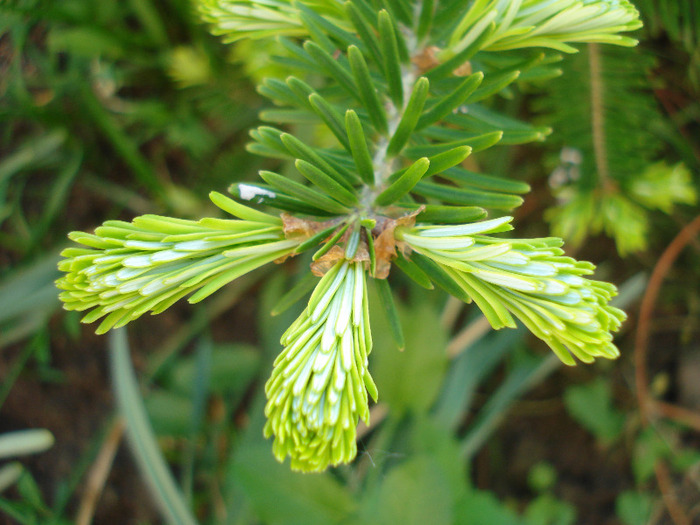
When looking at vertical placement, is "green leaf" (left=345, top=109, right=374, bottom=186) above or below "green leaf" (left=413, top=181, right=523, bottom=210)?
above

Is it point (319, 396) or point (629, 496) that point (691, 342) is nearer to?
point (629, 496)

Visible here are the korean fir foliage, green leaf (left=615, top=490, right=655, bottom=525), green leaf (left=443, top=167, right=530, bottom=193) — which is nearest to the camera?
the korean fir foliage

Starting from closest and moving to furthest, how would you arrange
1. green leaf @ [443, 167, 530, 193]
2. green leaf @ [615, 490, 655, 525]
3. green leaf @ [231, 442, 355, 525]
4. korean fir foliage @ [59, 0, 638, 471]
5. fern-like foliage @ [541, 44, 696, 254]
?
korean fir foliage @ [59, 0, 638, 471]
green leaf @ [443, 167, 530, 193]
fern-like foliage @ [541, 44, 696, 254]
green leaf @ [231, 442, 355, 525]
green leaf @ [615, 490, 655, 525]

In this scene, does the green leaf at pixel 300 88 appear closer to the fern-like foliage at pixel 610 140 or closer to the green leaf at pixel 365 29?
the green leaf at pixel 365 29

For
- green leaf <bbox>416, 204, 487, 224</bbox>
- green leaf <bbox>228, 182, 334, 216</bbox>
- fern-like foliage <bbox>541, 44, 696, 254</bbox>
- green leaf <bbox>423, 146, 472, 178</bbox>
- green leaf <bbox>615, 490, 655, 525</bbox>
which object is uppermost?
green leaf <bbox>423, 146, 472, 178</bbox>

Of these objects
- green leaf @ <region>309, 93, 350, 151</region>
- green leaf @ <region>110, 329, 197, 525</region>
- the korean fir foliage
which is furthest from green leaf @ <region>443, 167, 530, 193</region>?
green leaf @ <region>110, 329, 197, 525</region>

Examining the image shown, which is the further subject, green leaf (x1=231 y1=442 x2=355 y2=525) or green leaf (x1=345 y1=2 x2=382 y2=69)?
green leaf (x1=231 y1=442 x2=355 y2=525)

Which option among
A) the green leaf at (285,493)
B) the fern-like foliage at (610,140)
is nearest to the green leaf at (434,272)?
the fern-like foliage at (610,140)

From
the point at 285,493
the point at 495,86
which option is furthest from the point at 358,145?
the point at 285,493

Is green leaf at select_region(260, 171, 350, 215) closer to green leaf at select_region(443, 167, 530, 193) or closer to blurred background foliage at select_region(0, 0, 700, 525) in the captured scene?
green leaf at select_region(443, 167, 530, 193)
